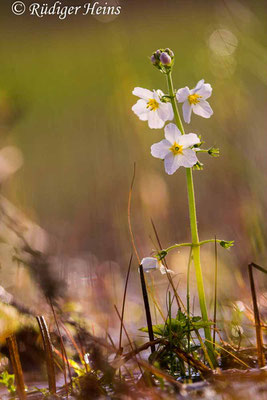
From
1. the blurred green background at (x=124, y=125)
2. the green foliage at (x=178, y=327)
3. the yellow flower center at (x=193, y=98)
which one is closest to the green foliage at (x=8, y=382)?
the green foliage at (x=178, y=327)

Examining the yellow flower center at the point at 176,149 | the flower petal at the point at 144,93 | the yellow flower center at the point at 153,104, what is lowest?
the yellow flower center at the point at 176,149

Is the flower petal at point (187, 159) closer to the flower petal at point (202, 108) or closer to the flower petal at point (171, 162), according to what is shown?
the flower petal at point (171, 162)

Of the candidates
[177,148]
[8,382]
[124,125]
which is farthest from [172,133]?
[124,125]

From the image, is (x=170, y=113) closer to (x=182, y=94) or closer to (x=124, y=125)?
(x=182, y=94)

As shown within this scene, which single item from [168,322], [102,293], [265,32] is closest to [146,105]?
[168,322]

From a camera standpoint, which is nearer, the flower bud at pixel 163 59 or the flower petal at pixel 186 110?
the flower bud at pixel 163 59

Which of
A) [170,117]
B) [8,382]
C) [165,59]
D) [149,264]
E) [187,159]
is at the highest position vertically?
[165,59]

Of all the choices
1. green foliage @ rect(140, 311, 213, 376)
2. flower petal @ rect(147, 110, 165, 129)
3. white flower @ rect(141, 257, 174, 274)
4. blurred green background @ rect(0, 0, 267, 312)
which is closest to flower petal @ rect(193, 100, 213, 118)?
flower petal @ rect(147, 110, 165, 129)

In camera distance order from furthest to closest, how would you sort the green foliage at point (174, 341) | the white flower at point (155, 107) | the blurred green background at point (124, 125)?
the blurred green background at point (124, 125)
the white flower at point (155, 107)
the green foliage at point (174, 341)

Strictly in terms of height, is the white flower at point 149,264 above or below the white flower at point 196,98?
below
